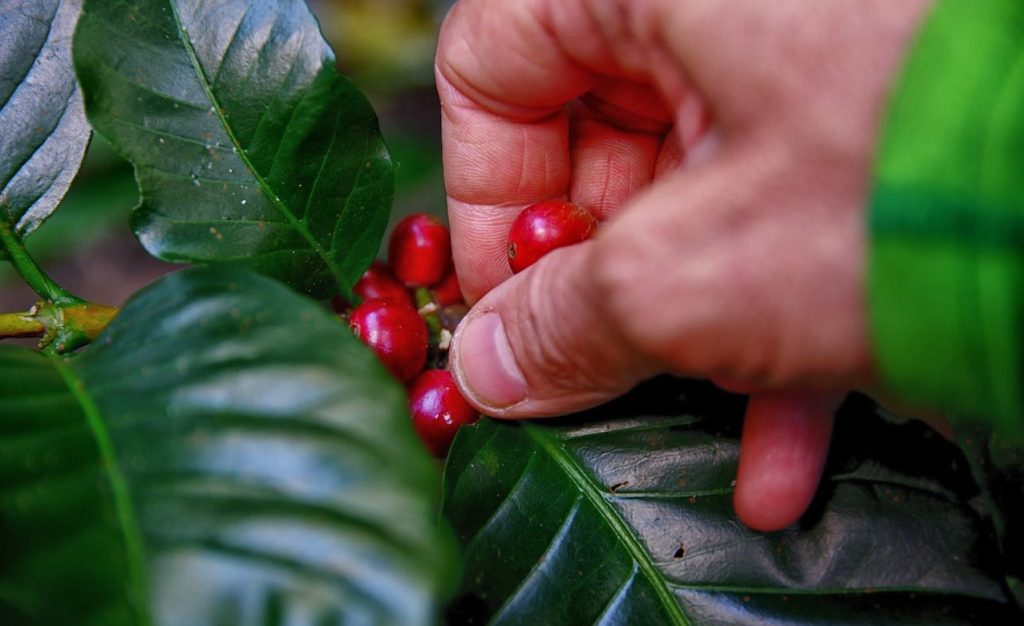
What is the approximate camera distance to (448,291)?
52.4 inches

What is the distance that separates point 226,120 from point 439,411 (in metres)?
0.45

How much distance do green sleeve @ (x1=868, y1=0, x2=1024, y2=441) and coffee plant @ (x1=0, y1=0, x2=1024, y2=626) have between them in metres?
0.39

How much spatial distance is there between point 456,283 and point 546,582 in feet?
1.86

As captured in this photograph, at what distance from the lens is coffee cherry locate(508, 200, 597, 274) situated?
Result: 1.06m

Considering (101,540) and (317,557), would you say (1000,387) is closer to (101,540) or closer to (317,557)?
(317,557)

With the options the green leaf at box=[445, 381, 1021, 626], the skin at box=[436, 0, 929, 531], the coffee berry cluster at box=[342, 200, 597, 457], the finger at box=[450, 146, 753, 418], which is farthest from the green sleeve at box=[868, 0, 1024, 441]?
the coffee berry cluster at box=[342, 200, 597, 457]

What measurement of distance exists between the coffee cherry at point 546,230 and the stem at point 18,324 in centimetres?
58

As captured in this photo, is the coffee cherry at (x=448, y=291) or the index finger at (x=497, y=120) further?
the coffee cherry at (x=448, y=291)

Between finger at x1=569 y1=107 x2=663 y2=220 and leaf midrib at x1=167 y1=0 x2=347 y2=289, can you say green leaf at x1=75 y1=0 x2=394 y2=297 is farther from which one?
finger at x1=569 y1=107 x2=663 y2=220

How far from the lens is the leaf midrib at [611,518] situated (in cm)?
93

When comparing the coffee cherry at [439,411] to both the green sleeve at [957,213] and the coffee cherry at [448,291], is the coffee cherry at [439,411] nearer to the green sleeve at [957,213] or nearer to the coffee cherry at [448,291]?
the coffee cherry at [448,291]

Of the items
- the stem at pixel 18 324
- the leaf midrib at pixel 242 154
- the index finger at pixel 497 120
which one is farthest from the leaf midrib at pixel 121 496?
the index finger at pixel 497 120

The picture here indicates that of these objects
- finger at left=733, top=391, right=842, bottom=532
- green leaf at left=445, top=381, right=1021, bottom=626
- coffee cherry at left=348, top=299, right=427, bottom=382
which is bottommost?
green leaf at left=445, top=381, right=1021, bottom=626

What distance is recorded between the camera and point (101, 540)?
628 millimetres
